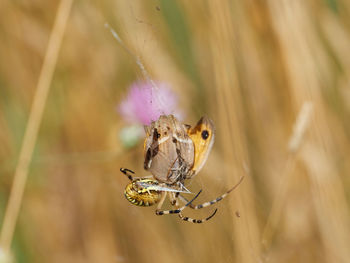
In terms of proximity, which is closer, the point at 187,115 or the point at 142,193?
the point at 142,193

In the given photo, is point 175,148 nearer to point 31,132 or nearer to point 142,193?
point 142,193

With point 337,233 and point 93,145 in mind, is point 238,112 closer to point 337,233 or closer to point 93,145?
point 337,233

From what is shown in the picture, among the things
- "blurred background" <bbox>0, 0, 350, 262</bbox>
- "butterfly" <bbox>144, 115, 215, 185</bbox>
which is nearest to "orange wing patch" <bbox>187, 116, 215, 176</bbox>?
"butterfly" <bbox>144, 115, 215, 185</bbox>

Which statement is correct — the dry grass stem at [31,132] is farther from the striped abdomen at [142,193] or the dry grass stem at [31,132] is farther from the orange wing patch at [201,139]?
the orange wing patch at [201,139]

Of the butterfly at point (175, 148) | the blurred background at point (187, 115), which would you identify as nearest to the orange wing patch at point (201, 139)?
the butterfly at point (175, 148)

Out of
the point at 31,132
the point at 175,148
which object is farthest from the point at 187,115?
the point at 175,148

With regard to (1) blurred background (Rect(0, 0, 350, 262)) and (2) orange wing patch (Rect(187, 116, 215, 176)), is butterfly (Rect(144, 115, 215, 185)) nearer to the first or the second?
(2) orange wing patch (Rect(187, 116, 215, 176))

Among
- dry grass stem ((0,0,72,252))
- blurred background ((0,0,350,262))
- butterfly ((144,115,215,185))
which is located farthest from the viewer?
blurred background ((0,0,350,262))

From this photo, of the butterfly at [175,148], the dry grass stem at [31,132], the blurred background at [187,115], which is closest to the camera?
the butterfly at [175,148]
